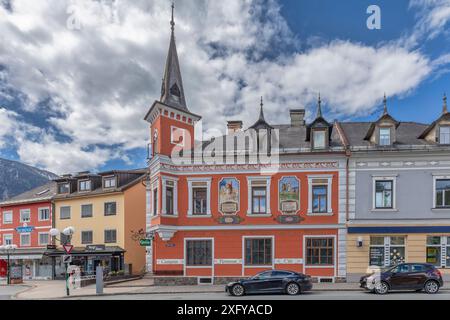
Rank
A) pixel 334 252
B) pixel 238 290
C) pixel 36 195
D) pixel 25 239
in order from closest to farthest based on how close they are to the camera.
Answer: pixel 238 290 < pixel 334 252 < pixel 25 239 < pixel 36 195

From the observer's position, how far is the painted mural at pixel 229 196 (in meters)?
22.6

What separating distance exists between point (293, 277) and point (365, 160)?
31.3ft

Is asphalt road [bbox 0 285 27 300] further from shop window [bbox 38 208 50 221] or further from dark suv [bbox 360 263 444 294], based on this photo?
dark suv [bbox 360 263 444 294]

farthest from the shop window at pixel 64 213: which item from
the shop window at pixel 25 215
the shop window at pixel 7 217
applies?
the shop window at pixel 7 217

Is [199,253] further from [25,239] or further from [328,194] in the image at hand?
[25,239]

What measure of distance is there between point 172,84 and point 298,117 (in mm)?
10172

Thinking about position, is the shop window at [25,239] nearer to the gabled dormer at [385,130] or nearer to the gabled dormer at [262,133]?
the gabled dormer at [262,133]

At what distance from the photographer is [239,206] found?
22.6m

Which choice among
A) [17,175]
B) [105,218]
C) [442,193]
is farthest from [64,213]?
[442,193]

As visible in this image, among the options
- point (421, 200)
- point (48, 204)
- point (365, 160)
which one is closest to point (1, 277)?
point (48, 204)

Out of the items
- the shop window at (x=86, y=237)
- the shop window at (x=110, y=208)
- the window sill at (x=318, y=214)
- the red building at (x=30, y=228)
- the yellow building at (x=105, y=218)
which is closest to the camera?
the window sill at (x=318, y=214)

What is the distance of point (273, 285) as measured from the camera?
54.5 feet

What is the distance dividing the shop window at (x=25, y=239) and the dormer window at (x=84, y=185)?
8315 millimetres

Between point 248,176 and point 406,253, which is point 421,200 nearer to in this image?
point 406,253
